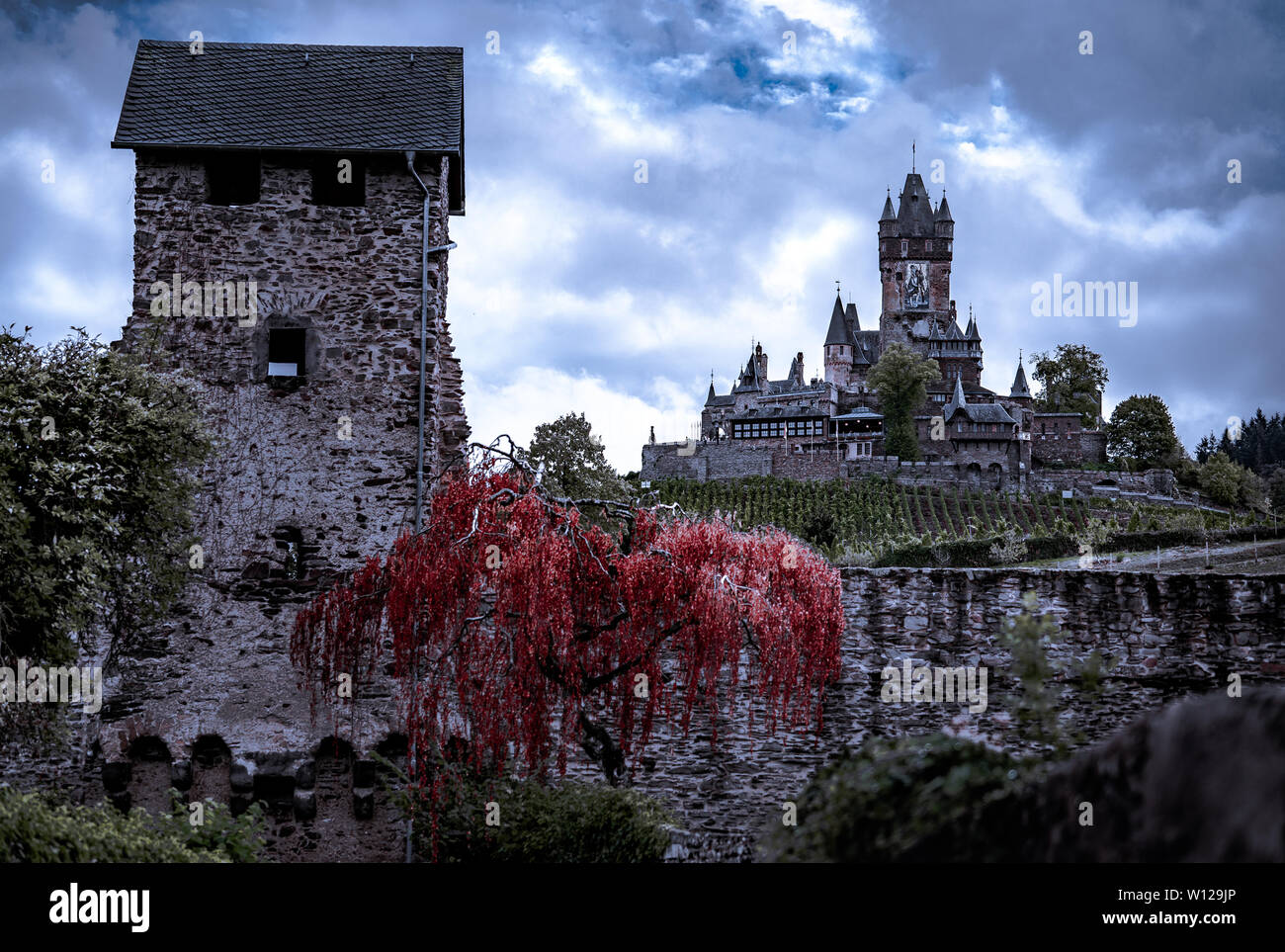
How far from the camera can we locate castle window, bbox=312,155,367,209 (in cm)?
1468

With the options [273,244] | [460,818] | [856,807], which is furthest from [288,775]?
[856,807]

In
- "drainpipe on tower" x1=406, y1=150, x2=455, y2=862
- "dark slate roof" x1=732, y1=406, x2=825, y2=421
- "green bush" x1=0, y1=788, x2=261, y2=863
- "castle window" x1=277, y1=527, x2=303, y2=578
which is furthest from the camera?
"dark slate roof" x1=732, y1=406, x2=825, y2=421

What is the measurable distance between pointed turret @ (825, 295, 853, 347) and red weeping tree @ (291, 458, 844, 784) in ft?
334

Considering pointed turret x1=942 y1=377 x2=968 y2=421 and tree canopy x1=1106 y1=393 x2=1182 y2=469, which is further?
pointed turret x1=942 y1=377 x2=968 y2=421

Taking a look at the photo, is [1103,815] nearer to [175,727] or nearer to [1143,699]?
[1143,699]

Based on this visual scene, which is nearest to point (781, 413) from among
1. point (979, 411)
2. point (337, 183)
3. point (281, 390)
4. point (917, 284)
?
point (979, 411)

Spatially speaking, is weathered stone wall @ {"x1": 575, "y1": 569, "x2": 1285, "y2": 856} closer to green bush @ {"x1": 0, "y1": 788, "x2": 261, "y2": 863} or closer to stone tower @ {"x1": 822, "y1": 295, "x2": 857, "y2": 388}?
green bush @ {"x1": 0, "y1": 788, "x2": 261, "y2": 863}

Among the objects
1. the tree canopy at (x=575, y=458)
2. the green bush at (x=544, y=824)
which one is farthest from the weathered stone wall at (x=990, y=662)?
the tree canopy at (x=575, y=458)

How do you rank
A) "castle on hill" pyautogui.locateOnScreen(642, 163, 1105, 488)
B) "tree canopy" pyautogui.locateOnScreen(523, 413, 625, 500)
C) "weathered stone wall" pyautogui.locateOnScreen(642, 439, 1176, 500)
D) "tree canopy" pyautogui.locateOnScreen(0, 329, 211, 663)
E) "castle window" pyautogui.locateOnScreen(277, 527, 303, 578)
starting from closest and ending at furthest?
"tree canopy" pyautogui.locateOnScreen(0, 329, 211, 663) → "castle window" pyautogui.locateOnScreen(277, 527, 303, 578) → "tree canopy" pyautogui.locateOnScreen(523, 413, 625, 500) → "weathered stone wall" pyautogui.locateOnScreen(642, 439, 1176, 500) → "castle on hill" pyautogui.locateOnScreen(642, 163, 1105, 488)

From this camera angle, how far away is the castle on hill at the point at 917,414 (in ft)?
275

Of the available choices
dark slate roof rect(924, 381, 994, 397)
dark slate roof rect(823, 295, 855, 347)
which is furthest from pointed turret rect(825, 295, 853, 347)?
dark slate roof rect(924, 381, 994, 397)

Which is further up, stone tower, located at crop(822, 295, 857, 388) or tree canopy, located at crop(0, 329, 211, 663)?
stone tower, located at crop(822, 295, 857, 388)

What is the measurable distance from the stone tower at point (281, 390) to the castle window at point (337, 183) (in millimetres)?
24
